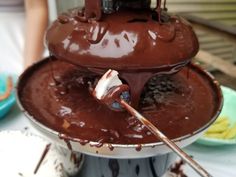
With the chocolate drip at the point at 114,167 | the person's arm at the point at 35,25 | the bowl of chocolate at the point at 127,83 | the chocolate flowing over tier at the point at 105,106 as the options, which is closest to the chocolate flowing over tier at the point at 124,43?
the bowl of chocolate at the point at 127,83

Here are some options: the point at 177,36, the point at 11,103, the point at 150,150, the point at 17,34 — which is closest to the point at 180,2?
the point at 17,34

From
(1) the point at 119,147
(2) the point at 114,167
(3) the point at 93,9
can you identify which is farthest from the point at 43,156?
(3) the point at 93,9

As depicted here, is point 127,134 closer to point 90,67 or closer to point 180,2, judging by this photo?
point 90,67

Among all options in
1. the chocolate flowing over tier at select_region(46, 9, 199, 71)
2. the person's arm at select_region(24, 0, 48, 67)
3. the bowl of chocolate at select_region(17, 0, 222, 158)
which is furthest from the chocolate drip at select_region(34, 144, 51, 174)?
the person's arm at select_region(24, 0, 48, 67)

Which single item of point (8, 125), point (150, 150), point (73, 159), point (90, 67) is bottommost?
point (8, 125)

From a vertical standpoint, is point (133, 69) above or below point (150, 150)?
above

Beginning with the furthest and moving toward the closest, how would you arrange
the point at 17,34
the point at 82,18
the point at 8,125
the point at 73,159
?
the point at 17,34
the point at 8,125
the point at 73,159
the point at 82,18
